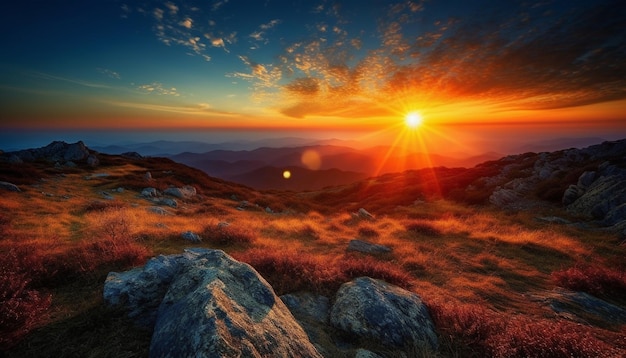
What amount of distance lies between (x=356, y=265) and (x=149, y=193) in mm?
27843

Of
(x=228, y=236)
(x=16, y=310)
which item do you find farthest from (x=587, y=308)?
(x=16, y=310)

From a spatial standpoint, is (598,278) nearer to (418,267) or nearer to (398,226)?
(418,267)

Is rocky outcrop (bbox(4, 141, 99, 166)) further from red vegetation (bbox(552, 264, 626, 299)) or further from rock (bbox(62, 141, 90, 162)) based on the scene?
red vegetation (bbox(552, 264, 626, 299))

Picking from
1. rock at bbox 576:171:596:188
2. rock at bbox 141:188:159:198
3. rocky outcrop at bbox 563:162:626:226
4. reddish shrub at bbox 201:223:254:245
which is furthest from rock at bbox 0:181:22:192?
rock at bbox 576:171:596:188

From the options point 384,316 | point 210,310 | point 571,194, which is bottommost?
point 571,194

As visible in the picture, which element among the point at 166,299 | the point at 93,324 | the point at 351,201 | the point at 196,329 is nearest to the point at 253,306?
the point at 196,329

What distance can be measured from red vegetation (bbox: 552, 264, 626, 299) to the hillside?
1.7 inches

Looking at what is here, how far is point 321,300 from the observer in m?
7.68

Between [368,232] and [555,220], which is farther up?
[555,220]

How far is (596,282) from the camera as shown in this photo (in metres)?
9.76

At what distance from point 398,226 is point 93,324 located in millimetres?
18545

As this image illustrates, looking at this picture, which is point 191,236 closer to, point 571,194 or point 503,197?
point 503,197

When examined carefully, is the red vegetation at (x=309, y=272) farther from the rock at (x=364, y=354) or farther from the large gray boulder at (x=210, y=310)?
the large gray boulder at (x=210, y=310)

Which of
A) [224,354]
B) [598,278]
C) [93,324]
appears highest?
[224,354]
